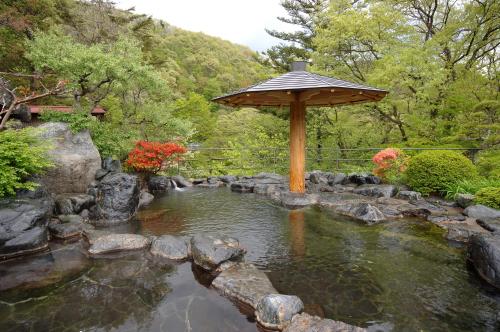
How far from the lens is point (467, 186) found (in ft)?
25.8

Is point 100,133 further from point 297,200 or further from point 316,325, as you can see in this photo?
point 316,325

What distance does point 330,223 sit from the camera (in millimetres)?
6730

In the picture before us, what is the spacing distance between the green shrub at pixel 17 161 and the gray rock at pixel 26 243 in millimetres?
825

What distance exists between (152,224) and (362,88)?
543 centimetres

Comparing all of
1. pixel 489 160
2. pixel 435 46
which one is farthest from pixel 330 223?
pixel 435 46

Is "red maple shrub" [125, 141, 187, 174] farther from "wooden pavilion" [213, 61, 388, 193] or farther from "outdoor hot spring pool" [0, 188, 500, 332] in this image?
"outdoor hot spring pool" [0, 188, 500, 332]

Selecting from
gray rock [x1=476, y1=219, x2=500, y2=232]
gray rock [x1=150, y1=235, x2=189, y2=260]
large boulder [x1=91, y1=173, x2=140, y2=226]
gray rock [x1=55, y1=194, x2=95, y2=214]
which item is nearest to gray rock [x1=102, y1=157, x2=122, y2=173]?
large boulder [x1=91, y1=173, x2=140, y2=226]

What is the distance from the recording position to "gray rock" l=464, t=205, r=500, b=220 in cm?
630

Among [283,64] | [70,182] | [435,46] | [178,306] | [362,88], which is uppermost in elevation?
[283,64]

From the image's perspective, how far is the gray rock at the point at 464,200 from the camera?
7.18 meters

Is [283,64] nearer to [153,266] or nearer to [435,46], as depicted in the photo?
[435,46]

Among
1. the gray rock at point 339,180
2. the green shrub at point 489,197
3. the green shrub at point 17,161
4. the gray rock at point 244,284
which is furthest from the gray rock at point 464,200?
the green shrub at point 17,161

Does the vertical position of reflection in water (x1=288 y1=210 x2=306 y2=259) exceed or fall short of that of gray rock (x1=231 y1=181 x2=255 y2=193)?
it falls short

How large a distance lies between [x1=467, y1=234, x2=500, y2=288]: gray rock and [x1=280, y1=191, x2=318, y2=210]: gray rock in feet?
13.2
